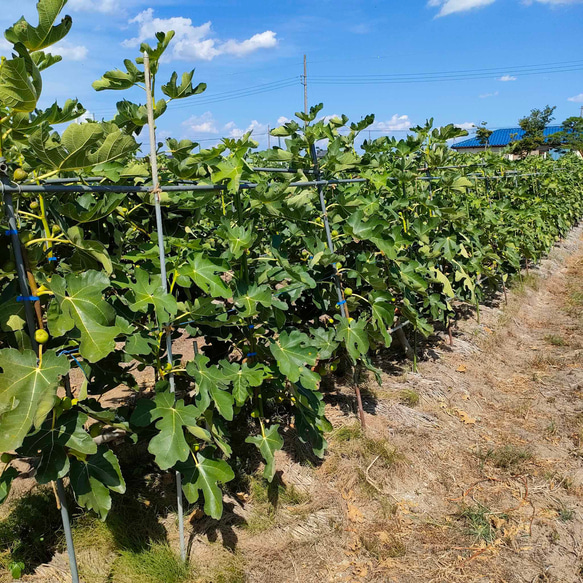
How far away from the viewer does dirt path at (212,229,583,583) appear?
274cm

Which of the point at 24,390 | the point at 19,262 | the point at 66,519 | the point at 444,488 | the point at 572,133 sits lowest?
the point at 444,488

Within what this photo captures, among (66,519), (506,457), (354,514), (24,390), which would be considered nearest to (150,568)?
(66,519)

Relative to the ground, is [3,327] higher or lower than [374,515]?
higher

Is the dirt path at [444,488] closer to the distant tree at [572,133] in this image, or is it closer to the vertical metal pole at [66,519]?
the vertical metal pole at [66,519]

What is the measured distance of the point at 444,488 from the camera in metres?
3.40

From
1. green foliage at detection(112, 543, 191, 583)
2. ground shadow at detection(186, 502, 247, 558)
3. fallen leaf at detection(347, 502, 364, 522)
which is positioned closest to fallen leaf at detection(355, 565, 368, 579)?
fallen leaf at detection(347, 502, 364, 522)

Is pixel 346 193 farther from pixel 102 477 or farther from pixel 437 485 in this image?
pixel 102 477

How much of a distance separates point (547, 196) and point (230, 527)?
1008cm

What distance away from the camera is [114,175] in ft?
6.58

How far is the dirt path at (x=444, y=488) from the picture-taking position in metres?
2.74

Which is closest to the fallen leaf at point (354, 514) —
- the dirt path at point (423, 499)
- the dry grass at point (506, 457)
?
the dirt path at point (423, 499)

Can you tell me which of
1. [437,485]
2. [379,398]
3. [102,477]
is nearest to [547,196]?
[379,398]

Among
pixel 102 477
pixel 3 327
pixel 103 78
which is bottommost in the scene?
pixel 102 477

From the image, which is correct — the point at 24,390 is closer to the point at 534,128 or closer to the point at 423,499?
the point at 423,499
